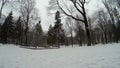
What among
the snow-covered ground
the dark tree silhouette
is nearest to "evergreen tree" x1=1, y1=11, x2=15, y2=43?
the dark tree silhouette

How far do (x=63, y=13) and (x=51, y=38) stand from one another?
38893 millimetres

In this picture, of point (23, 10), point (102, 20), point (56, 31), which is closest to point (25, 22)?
point (23, 10)

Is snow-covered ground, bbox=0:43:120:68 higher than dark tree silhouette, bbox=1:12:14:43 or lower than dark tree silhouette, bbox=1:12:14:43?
lower

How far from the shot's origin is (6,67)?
22.5 ft

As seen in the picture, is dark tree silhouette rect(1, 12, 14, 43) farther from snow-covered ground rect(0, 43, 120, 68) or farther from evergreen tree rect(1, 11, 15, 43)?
snow-covered ground rect(0, 43, 120, 68)

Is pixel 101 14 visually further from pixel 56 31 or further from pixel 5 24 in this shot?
pixel 5 24

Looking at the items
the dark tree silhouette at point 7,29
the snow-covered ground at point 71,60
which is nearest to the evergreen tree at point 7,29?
the dark tree silhouette at point 7,29

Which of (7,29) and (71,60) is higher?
(7,29)

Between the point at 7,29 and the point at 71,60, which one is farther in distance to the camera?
the point at 7,29

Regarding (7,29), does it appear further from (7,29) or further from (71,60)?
(71,60)

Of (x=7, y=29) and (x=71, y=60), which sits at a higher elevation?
(x=7, y=29)

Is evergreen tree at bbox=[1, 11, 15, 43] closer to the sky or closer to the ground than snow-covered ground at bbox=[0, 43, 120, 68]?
closer to the sky

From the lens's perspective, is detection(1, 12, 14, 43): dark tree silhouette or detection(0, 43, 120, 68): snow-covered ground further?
detection(1, 12, 14, 43): dark tree silhouette

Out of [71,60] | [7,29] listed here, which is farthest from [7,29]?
[71,60]
